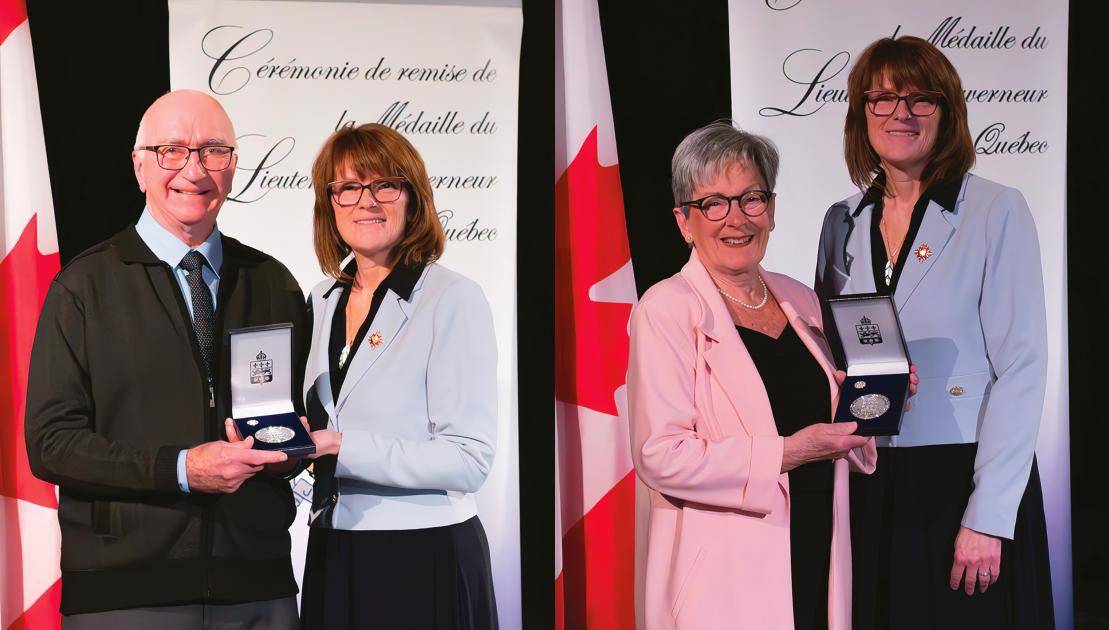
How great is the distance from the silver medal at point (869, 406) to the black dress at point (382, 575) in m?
1.08

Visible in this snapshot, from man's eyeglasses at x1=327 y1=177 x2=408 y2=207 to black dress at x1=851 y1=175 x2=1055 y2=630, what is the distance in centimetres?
151

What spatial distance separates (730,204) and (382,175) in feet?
3.20

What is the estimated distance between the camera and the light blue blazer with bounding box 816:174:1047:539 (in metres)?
2.81

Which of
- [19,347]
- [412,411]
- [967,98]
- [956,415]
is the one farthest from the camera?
[967,98]

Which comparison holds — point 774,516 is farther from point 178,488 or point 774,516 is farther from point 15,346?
point 15,346

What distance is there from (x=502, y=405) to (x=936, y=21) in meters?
2.08

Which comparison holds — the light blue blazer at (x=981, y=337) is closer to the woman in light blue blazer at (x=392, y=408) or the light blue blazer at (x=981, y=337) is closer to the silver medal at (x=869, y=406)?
the silver medal at (x=869, y=406)

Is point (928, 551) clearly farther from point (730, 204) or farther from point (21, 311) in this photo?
point (21, 311)

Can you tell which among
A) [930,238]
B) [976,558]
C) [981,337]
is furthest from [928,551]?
[930,238]

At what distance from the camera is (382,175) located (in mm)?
2805

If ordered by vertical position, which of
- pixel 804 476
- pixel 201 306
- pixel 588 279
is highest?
pixel 588 279

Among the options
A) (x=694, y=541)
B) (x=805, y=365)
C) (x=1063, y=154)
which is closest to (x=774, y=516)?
(x=694, y=541)

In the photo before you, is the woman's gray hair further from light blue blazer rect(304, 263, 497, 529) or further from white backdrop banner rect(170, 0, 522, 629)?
white backdrop banner rect(170, 0, 522, 629)

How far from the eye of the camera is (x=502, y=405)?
11.3 ft
